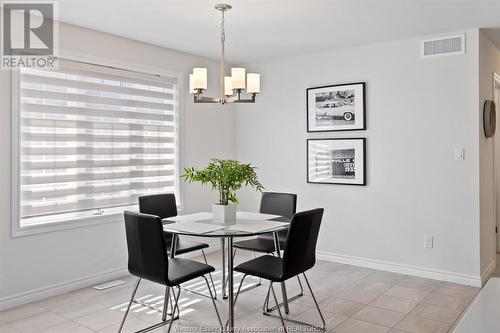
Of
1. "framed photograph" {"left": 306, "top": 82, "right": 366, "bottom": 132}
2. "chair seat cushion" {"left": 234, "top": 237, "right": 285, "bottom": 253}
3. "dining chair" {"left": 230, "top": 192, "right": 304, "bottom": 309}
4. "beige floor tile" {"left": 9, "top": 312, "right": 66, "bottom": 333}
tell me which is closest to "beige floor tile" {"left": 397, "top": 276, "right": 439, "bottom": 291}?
"dining chair" {"left": 230, "top": 192, "right": 304, "bottom": 309}

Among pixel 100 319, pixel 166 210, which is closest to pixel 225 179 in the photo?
pixel 166 210

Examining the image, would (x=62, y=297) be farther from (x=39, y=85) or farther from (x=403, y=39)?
(x=403, y=39)

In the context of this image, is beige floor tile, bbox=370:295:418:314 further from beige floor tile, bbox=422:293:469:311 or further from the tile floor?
beige floor tile, bbox=422:293:469:311

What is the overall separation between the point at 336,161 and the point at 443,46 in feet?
5.15

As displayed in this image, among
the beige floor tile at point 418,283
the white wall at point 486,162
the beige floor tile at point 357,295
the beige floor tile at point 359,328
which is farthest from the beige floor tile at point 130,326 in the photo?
the white wall at point 486,162

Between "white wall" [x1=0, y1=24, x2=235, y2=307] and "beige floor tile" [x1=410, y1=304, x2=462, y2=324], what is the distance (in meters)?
2.70

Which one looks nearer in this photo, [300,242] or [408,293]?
[300,242]

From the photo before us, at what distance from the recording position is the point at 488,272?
432 centimetres

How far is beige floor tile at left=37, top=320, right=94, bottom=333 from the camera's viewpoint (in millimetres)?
3012

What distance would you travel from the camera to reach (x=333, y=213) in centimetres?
491

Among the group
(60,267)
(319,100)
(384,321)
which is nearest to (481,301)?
(384,321)

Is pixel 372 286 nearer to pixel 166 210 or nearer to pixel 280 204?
pixel 280 204

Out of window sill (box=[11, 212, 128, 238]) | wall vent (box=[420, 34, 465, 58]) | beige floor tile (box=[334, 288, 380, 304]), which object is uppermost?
wall vent (box=[420, 34, 465, 58])

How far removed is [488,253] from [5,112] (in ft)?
15.3
